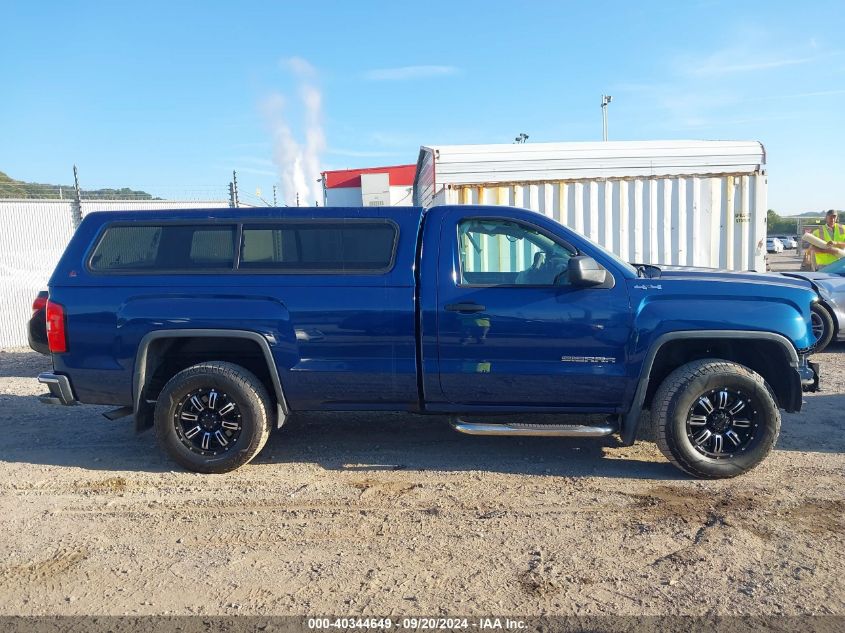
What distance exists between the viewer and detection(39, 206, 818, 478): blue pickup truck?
4543mm

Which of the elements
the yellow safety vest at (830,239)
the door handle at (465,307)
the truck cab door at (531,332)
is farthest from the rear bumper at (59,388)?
→ the yellow safety vest at (830,239)

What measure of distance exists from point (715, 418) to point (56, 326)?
478cm

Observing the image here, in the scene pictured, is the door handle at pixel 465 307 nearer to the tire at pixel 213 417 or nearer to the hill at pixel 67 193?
the tire at pixel 213 417

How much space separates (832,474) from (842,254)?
860 centimetres

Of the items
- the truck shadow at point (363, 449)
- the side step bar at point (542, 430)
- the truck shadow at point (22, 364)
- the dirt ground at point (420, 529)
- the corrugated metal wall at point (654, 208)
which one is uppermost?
the corrugated metal wall at point (654, 208)

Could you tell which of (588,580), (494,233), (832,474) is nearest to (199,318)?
(494,233)

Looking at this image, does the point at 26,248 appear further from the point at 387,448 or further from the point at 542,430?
the point at 542,430

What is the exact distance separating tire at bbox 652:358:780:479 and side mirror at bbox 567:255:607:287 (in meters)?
0.89

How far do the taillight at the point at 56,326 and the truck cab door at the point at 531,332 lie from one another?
274cm

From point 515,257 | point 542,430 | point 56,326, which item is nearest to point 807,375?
point 542,430

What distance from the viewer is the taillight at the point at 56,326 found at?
15.7 ft

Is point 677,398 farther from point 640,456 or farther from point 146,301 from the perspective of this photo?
point 146,301

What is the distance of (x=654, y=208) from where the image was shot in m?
9.19

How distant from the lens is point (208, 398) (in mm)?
4879
